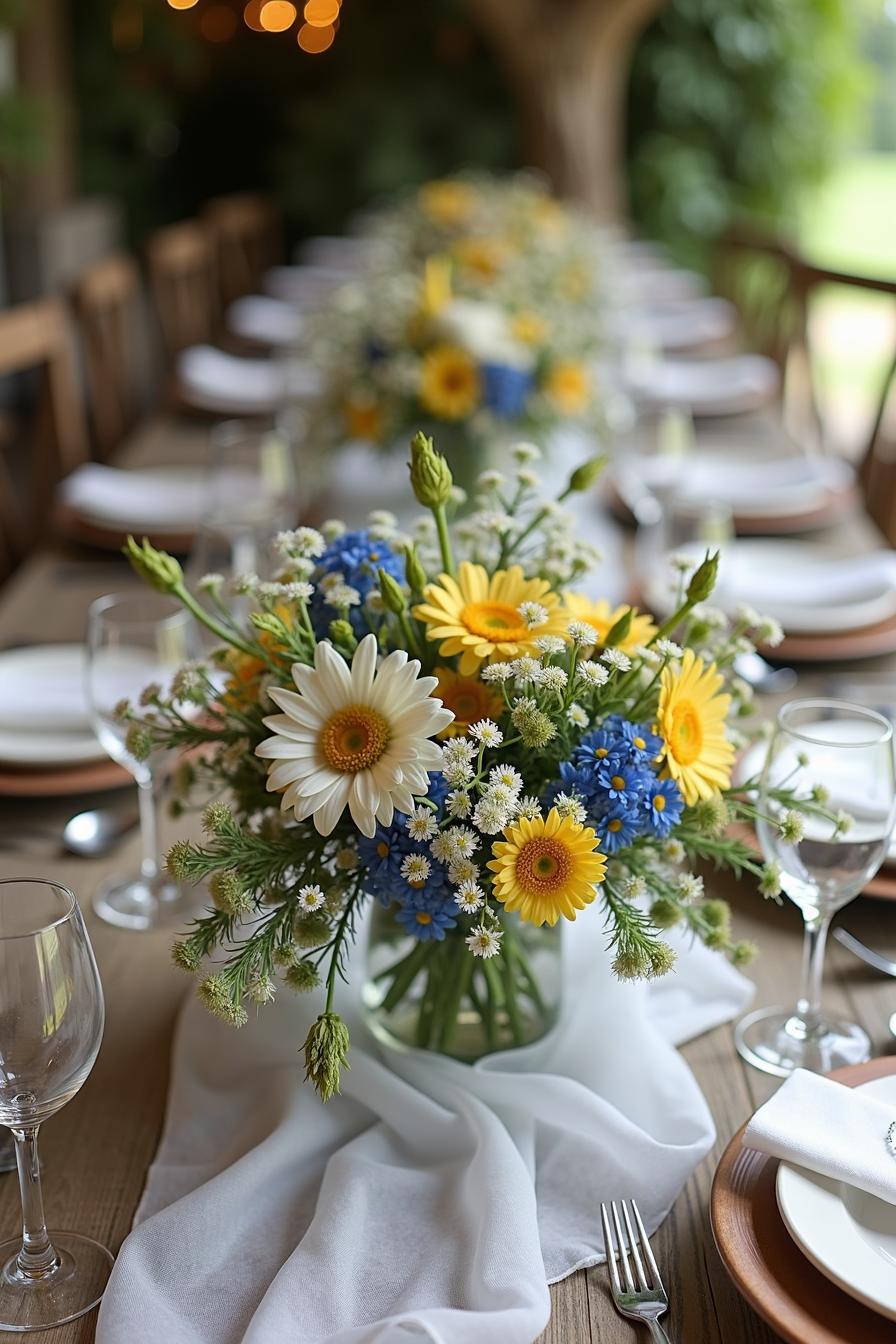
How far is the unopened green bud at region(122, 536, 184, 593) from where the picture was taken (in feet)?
2.80

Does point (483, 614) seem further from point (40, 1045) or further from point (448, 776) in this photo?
point (40, 1045)

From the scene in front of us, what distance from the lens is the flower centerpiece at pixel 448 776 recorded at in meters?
0.76

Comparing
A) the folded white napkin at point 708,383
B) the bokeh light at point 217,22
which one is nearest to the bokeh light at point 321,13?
the bokeh light at point 217,22

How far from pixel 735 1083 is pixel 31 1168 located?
442 millimetres

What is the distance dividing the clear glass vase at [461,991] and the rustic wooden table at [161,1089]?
12 cm

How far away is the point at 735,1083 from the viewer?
0.92m

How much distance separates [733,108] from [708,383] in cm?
548

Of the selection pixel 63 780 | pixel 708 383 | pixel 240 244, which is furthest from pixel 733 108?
pixel 63 780

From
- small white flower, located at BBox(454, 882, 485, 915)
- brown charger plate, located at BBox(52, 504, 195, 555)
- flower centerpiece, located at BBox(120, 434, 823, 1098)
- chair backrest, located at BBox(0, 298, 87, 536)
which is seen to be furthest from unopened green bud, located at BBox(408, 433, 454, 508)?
chair backrest, located at BBox(0, 298, 87, 536)

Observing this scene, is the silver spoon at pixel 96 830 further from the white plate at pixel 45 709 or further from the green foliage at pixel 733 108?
the green foliage at pixel 733 108

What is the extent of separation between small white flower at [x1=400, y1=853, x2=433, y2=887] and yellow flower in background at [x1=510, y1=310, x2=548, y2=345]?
1506mm

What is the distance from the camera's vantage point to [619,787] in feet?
2.54

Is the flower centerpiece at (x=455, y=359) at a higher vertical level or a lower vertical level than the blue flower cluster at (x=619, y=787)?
lower

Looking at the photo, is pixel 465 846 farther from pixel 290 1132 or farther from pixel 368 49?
pixel 368 49
